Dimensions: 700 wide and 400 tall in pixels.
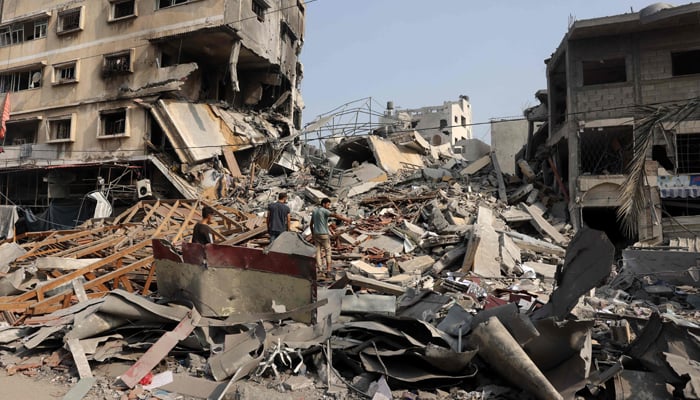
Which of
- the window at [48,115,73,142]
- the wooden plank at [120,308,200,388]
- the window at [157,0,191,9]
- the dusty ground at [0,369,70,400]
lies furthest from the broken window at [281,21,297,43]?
the dusty ground at [0,369,70,400]

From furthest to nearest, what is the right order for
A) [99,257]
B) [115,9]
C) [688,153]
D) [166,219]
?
[115,9] → [688,153] → [166,219] → [99,257]

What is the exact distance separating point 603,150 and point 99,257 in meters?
15.9

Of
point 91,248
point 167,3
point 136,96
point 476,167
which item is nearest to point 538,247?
point 476,167

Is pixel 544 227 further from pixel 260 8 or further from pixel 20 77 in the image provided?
pixel 20 77

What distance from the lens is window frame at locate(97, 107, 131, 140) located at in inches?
717

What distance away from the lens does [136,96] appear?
59.4ft

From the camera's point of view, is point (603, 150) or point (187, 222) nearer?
point (187, 222)

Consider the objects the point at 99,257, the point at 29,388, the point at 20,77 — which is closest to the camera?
the point at 29,388

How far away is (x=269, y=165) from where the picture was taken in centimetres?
2150

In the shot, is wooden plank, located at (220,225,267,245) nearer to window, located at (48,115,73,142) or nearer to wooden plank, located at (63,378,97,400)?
wooden plank, located at (63,378,97,400)

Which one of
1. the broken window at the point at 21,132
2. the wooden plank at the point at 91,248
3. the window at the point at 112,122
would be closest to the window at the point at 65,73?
the window at the point at 112,122

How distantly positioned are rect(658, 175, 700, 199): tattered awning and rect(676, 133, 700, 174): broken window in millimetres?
461

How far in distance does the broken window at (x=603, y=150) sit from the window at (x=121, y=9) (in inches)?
745

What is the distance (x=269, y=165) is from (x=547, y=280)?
15288 mm
